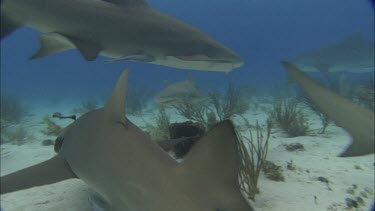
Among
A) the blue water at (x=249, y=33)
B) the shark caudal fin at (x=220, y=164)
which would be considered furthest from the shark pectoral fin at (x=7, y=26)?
the blue water at (x=249, y=33)

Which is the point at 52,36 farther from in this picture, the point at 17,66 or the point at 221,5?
the point at 17,66

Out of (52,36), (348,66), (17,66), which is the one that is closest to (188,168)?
(52,36)

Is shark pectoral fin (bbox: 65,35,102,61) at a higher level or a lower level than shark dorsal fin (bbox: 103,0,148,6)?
lower

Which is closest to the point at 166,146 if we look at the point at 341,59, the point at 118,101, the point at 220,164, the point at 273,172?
the point at 118,101

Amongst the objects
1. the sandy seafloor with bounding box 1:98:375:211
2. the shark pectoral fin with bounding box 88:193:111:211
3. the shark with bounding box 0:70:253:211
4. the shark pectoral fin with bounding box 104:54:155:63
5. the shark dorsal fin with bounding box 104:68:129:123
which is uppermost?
the shark pectoral fin with bounding box 104:54:155:63

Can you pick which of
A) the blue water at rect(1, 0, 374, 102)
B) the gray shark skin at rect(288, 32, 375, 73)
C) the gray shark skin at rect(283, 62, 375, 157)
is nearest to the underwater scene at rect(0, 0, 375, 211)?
A: the gray shark skin at rect(283, 62, 375, 157)

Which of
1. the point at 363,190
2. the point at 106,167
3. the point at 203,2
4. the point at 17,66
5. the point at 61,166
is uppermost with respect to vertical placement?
the point at 203,2

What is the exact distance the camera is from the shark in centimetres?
150

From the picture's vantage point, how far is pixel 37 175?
2.35 meters

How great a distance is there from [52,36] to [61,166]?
63.8 inches

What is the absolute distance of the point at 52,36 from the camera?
326 centimetres

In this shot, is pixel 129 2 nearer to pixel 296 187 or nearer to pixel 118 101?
pixel 118 101

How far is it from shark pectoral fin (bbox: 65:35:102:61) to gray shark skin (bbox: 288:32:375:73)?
2015 cm

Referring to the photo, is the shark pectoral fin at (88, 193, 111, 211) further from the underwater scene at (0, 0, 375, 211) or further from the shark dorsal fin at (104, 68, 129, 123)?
the shark dorsal fin at (104, 68, 129, 123)
